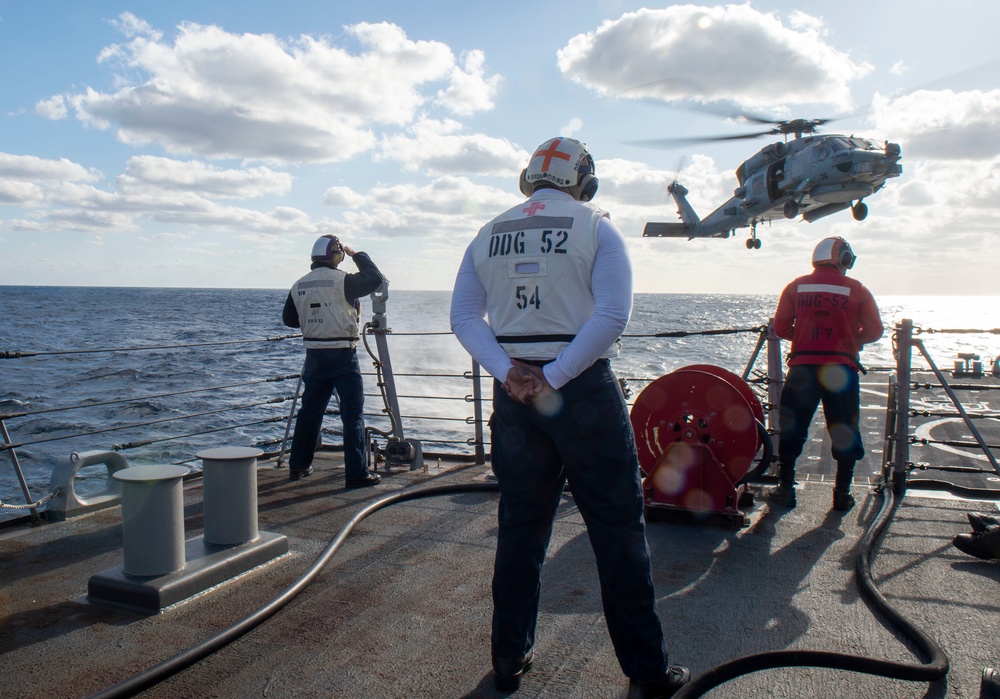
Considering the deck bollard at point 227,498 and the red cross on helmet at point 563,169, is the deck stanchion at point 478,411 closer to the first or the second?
the deck bollard at point 227,498

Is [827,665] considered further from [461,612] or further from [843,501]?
[843,501]

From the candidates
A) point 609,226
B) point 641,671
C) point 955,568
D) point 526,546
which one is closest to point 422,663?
point 526,546

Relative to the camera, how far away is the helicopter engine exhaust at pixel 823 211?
20736 millimetres

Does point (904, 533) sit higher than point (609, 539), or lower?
lower

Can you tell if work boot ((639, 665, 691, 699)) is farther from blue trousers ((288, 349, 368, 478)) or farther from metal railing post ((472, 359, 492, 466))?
metal railing post ((472, 359, 492, 466))

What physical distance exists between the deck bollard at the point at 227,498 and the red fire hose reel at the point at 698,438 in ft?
7.73

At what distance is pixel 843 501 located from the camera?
4.91m

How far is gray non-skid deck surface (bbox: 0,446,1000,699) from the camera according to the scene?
2592 millimetres

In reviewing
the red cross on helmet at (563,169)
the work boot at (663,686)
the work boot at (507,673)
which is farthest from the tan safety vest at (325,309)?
the work boot at (663,686)

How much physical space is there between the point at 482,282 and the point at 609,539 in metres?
0.99

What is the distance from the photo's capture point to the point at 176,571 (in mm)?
3369

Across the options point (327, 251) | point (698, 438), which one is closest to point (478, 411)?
point (327, 251)

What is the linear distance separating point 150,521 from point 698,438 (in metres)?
3.09

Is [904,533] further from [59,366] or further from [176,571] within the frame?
[59,366]
